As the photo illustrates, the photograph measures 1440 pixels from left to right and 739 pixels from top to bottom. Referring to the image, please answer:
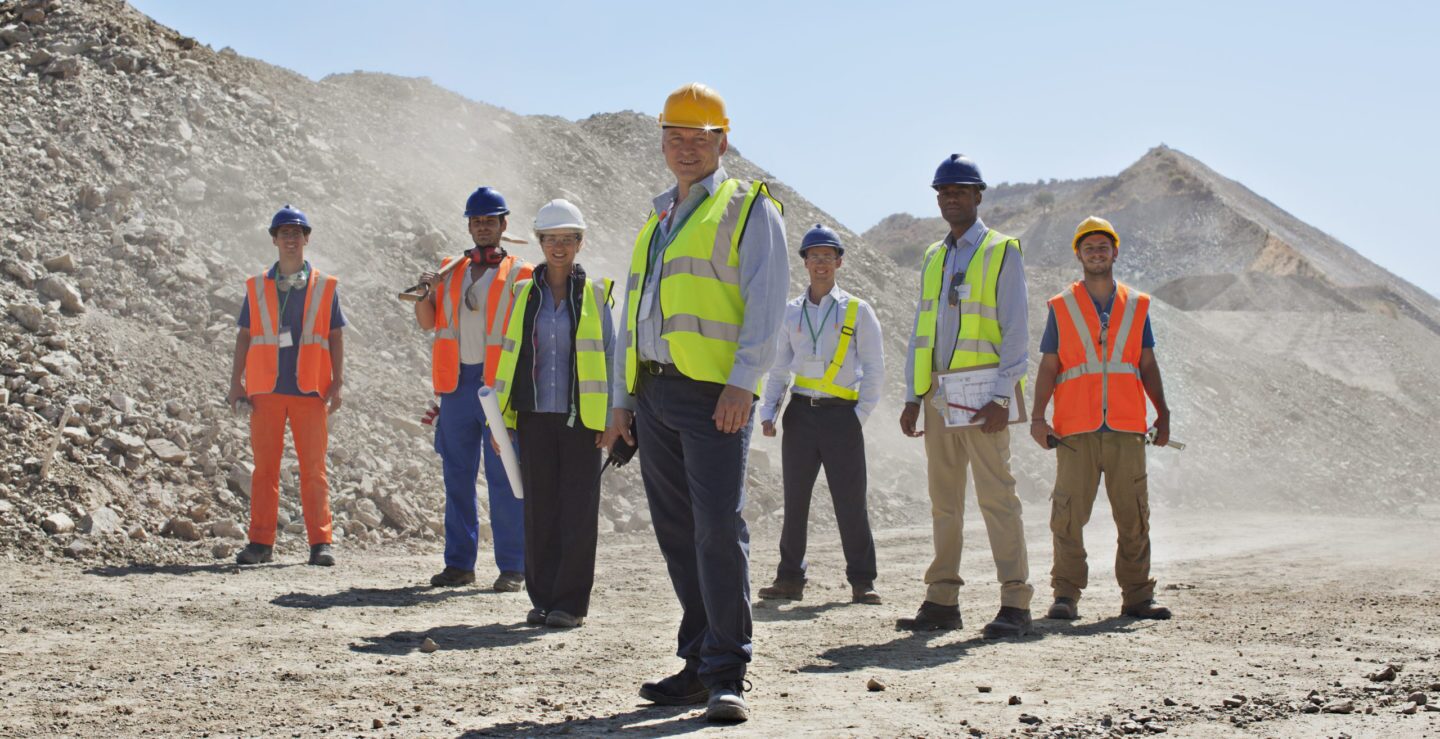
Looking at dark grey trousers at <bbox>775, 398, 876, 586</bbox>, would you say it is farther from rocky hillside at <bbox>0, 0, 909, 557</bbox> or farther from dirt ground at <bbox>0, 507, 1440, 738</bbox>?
rocky hillside at <bbox>0, 0, 909, 557</bbox>

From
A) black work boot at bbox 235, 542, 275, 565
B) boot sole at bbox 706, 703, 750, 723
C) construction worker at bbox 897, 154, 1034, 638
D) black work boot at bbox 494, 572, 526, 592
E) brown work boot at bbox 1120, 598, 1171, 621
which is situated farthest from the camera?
black work boot at bbox 235, 542, 275, 565

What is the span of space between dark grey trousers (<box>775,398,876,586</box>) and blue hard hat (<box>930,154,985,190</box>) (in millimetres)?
1811

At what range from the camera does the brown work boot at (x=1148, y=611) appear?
7.25 metres

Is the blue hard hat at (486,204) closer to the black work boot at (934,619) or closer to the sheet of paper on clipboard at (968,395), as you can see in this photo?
the sheet of paper on clipboard at (968,395)

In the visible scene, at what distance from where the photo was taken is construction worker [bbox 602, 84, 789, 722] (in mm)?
4695

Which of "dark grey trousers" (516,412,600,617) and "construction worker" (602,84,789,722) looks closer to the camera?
"construction worker" (602,84,789,722)

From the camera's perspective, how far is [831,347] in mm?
8297

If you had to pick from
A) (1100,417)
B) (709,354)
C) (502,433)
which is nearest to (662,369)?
(709,354)

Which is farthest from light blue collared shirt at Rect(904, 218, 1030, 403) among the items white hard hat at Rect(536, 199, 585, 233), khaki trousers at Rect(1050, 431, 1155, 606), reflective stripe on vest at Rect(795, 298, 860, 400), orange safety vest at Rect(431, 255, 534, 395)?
orange safety vest at Rect(431, 255, 534, 395)

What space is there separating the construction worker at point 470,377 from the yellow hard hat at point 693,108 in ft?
11.5

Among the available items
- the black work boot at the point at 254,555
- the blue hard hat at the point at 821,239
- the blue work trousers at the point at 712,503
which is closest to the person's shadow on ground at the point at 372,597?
the black work boot at the point at 254,555

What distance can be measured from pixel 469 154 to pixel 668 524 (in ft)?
62.9

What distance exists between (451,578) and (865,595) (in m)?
2.51

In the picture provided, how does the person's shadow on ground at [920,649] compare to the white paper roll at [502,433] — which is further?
the white paper roll at [502,433]
